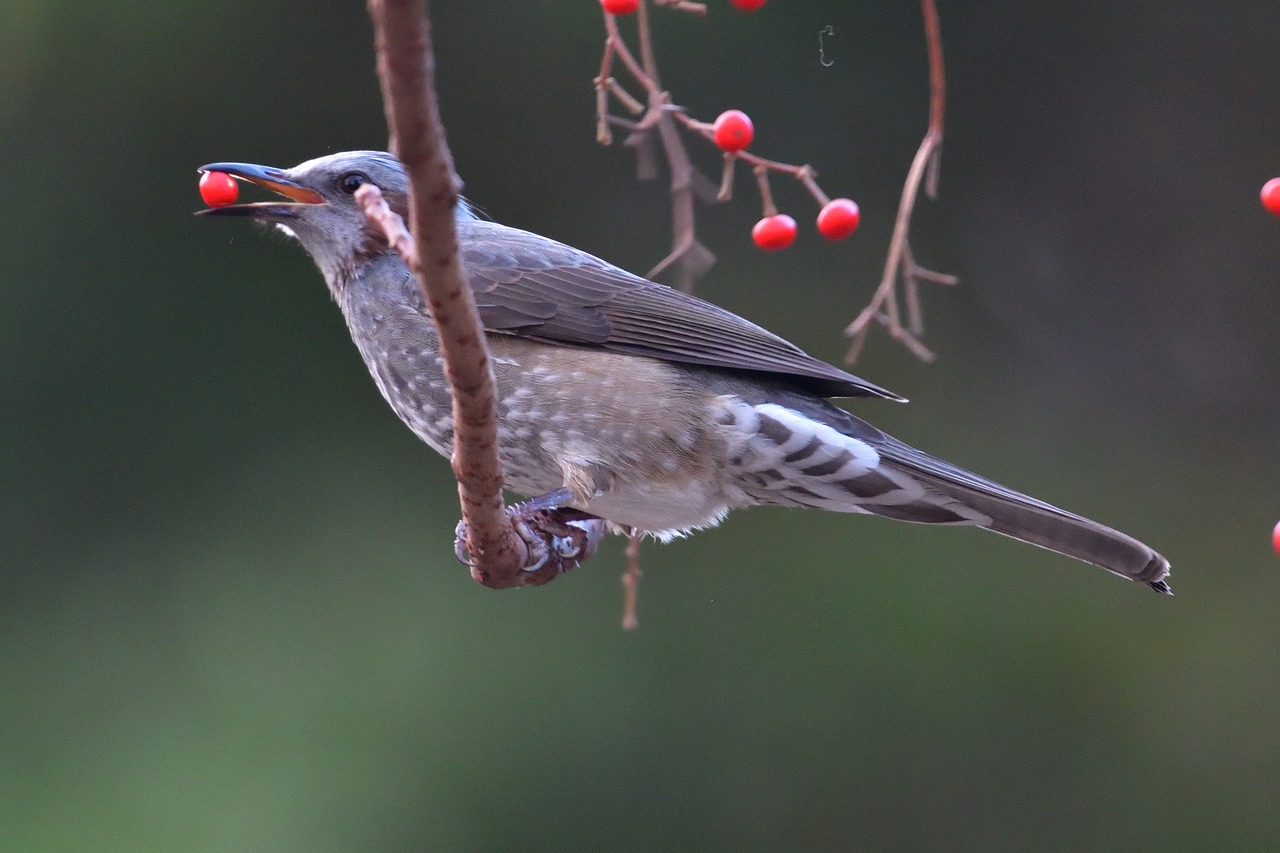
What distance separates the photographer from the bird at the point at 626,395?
11.1 feet

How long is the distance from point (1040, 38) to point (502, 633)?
350 centimetres

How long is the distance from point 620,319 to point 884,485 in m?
0.76

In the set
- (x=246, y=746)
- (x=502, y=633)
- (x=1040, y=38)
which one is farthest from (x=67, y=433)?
(x=1040, y=38)

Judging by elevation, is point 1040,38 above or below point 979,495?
above

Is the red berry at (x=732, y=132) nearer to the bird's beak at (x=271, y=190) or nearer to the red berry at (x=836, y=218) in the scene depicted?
the red berry at (x=836, y=218)

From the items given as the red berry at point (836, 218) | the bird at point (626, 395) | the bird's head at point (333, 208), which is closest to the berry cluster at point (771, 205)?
the red berry at point (836, 218)

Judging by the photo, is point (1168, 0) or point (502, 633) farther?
point (1168, 0)

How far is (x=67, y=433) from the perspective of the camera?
231 inches

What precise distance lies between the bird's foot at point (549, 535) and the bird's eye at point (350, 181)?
0.93 m

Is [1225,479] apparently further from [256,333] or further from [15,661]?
[15,661]

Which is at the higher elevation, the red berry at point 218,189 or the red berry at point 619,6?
the red berry at point 619,6

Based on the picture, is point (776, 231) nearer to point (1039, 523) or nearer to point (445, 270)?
point (1039, 523)

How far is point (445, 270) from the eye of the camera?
2.01 m

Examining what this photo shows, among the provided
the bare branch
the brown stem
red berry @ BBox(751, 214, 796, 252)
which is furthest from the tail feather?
the brown stem
